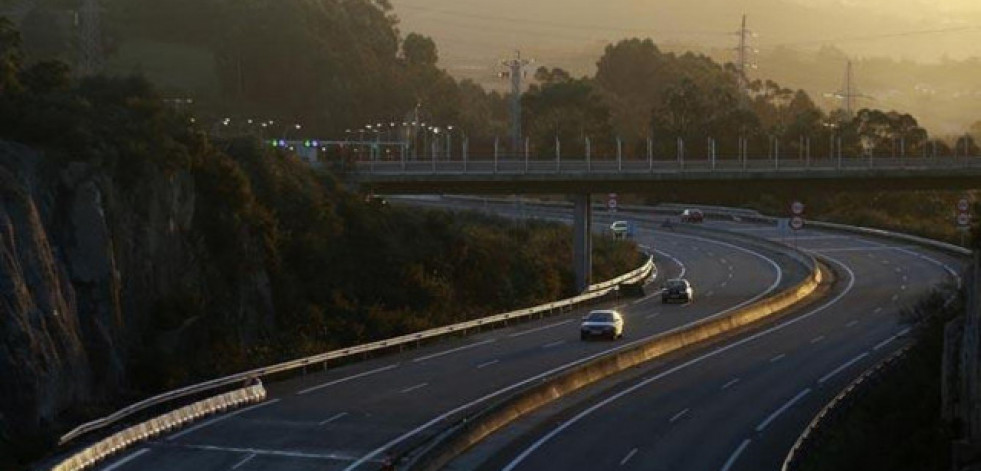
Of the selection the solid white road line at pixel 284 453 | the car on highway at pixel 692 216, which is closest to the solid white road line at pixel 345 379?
the solid white road line at pixel 284 453

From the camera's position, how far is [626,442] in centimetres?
3925

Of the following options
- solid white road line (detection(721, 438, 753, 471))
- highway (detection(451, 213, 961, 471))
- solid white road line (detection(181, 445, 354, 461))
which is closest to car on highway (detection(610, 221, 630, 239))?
highway (detection(451, 213, 961, 471))

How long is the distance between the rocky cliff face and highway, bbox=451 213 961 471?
446 inches

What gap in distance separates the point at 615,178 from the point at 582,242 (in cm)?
410

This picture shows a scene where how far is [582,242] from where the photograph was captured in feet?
264

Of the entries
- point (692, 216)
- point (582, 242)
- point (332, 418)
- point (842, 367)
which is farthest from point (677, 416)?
point (692, 216)

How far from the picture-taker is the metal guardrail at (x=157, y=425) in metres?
33.5

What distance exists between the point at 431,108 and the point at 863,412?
460 feet

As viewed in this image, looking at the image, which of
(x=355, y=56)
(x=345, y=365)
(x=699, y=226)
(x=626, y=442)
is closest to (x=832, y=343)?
(x=345, y=365)

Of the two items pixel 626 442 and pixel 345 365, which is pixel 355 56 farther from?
pixel 626 442

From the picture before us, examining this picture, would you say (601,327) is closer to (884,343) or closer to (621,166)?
(884,343)

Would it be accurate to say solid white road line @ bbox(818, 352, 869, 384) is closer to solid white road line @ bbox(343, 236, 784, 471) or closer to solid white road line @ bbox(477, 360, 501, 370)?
solid white road line @ bbox(343, 236, 784, 471)

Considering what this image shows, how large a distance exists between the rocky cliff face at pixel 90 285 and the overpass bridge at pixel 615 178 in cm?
2075

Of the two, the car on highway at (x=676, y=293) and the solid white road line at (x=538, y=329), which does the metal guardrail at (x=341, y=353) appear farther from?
the car on highway at (x=676, y=293)
